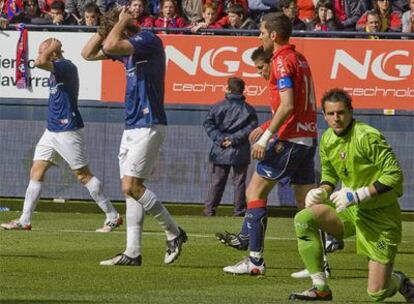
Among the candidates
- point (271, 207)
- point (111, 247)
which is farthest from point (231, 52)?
point (111, 247)

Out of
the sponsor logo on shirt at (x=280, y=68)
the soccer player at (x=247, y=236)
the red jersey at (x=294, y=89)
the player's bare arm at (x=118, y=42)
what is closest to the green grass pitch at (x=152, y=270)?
the soccer player at (x=247, y=236)

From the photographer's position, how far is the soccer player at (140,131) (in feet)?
44.7

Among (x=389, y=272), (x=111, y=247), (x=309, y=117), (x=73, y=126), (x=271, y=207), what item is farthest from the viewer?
(x=271, y=207)

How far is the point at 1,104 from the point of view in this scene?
75.6ft

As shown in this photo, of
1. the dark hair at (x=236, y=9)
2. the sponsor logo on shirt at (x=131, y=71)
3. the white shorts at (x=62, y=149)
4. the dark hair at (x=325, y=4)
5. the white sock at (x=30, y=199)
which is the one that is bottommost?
the white sock at (x=30, y=199)

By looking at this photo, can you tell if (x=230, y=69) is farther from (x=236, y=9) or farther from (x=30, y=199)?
(x=30, y=199)

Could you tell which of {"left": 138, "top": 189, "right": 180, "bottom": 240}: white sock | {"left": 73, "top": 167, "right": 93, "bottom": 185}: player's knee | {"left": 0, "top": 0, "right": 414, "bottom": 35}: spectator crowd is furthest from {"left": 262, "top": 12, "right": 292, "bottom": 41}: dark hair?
{"left": 0, "top": 0, "right": 414, "bottom": 35}: spectator crowd

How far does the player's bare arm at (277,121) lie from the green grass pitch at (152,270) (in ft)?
3.75

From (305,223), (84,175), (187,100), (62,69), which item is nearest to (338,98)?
(305,223)

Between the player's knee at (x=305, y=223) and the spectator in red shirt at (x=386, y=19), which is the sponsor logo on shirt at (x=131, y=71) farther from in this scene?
the spectator in red shirt at (x=386, y=19)

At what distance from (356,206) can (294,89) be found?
224 cm

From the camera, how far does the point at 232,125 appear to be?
21.8m

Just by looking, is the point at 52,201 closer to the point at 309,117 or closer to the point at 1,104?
the point at 1,104

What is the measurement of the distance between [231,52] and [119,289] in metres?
11.3
